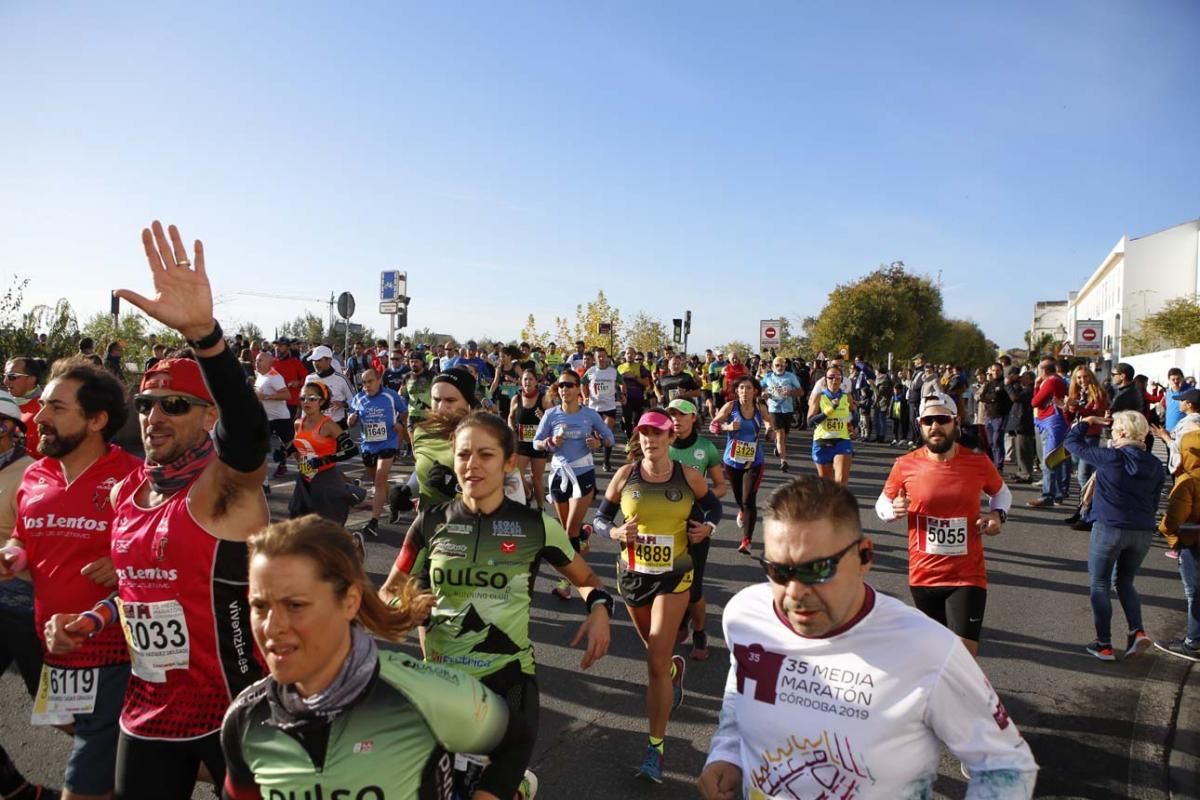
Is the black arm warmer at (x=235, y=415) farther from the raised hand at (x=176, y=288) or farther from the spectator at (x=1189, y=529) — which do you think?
the spectator at (x=1189, y=529)

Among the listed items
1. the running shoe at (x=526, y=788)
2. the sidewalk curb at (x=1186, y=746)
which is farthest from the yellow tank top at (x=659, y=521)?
the sidewalk curb at (x=1186, y=746)

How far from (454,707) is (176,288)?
144 centimetres

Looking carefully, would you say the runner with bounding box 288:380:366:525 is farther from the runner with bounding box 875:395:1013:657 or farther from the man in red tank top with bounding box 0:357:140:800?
the runner with bounding box 875:395:1013:657

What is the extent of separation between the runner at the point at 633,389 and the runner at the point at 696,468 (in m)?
11.6

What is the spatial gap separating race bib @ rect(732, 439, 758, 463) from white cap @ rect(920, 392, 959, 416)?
12.8 feet

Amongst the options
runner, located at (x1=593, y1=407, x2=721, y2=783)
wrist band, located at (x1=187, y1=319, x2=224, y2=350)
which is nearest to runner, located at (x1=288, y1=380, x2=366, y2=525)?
runner, located at (x1=593, y1=407, x2=721, y2=783)

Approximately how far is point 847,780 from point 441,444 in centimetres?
356

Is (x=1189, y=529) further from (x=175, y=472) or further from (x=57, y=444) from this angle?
(x=57, y=444)

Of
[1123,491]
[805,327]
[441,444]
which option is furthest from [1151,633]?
[805,327]

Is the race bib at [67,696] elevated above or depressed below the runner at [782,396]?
below

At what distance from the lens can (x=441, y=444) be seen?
17.0 ft

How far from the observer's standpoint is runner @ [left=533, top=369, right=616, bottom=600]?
809 centimetres

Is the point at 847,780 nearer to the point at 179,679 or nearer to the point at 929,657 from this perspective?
the point at 929,657

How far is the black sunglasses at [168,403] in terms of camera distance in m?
2.72
